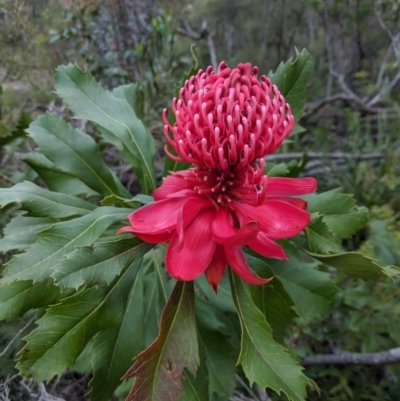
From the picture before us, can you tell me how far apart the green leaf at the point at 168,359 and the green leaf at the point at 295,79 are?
0.85 m

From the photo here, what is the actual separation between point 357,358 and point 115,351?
1129 millimetres

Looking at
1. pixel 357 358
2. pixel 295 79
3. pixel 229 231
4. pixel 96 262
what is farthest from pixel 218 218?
pixel 357 358

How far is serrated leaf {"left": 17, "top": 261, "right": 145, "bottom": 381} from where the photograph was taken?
3.18ft

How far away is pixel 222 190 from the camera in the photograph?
112cm

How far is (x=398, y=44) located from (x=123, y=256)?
18.3 feet

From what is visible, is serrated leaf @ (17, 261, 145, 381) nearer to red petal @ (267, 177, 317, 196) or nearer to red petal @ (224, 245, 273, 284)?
red petal @ (224, 245, 273, 284)

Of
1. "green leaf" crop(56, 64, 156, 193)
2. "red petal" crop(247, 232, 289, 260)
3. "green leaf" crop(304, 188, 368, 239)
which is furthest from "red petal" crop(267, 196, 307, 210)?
"green leaf" crop(56, 64, 156, 193)

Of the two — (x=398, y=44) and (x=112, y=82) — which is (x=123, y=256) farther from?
(x=398, y=44)

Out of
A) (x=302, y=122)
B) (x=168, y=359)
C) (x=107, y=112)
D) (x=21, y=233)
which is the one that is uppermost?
(x=107, y=112)

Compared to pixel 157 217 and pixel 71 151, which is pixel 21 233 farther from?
pixel 157 217

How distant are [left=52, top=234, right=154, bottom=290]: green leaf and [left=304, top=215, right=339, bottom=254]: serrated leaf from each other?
0.49 m

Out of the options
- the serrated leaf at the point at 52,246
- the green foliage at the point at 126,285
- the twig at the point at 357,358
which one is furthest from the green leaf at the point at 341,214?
the serrated leaf at the point at 52,246

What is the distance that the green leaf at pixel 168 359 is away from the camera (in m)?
0.93

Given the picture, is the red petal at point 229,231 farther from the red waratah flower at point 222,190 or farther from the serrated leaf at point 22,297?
the serrated leaf at point 22,297
